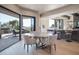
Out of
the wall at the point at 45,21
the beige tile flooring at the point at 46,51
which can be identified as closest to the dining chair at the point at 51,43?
the beige tile flooring at the point at 46,51

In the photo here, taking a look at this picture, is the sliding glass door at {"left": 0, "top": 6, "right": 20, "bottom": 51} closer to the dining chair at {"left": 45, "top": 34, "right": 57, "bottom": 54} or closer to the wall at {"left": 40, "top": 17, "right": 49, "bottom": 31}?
the wall at {"left": 40, "top": 17, "right": 49, "bottom": 31}

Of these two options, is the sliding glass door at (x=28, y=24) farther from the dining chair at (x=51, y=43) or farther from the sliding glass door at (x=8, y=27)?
the dining chair at (x=51, y=43)

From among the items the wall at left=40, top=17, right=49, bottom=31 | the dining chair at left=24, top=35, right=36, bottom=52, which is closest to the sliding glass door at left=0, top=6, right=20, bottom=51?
the dining chair at left=24, top=35, right=36, bottom=52

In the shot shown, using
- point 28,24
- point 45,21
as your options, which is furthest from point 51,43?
point 28,24

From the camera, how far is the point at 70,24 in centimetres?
444

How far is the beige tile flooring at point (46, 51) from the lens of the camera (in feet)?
13.2

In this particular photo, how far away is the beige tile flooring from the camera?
4.04 meters

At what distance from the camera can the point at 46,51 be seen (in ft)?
14.0
